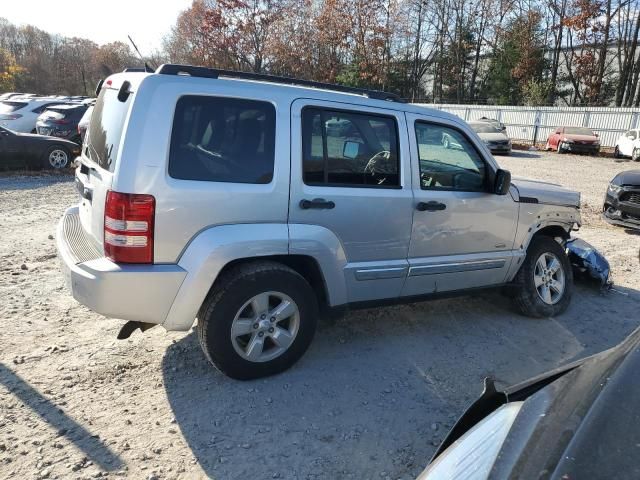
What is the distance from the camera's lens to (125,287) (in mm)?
2939

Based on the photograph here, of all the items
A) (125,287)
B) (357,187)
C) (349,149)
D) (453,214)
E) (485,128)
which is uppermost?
(485,128)

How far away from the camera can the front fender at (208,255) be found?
10.0 ft

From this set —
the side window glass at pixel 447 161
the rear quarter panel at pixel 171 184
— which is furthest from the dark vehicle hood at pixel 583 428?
the side window glass at pixel 447 161

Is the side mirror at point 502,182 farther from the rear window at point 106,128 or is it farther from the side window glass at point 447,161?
the rear window at point 106,128

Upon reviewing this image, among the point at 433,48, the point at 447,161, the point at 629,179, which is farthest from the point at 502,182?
the point at 433,48

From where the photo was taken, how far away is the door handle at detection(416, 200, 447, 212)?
3.87 metres

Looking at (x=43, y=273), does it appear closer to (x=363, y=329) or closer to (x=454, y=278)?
(x=363, y=329)

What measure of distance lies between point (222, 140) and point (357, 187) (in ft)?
3.46

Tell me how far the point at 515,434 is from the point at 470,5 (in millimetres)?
49431

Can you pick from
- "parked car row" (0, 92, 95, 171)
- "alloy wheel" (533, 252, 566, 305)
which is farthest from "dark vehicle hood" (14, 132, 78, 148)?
"alloy wheel" (533, 252, 566, 305)

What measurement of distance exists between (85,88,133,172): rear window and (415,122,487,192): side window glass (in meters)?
2.21

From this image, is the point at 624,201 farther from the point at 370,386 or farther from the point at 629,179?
the point at 370,386

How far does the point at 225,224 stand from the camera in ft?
10.3

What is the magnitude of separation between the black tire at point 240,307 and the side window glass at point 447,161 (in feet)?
4.47
